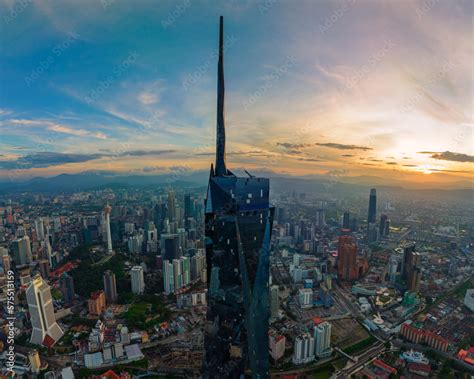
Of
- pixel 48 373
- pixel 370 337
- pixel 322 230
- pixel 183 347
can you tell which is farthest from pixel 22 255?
pixel 322 230

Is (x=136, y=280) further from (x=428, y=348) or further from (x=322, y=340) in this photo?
(x=428, y=348)

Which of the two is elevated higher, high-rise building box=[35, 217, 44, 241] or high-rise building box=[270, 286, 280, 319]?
high-rise building box=[35, 217, 44, 241]

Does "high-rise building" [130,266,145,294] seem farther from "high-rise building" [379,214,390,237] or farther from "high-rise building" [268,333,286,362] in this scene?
"high-rise building" [379,214,390,237]

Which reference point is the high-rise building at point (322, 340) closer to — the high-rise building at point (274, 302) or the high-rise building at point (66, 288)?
the high-rise building at point (274, 302)

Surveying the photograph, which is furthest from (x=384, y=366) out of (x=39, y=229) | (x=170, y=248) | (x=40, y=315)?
(x=39, y=229)

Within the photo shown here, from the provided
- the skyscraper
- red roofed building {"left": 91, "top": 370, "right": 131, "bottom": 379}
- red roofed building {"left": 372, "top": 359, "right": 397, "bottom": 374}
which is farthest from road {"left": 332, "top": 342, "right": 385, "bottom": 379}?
red roofed building {"left": 91, "top": 370, "right": 131, "bottom": 379}

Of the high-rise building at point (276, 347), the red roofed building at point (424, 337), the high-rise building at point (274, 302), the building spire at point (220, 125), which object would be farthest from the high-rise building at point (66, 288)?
the red roofed building at point (424, 337)
